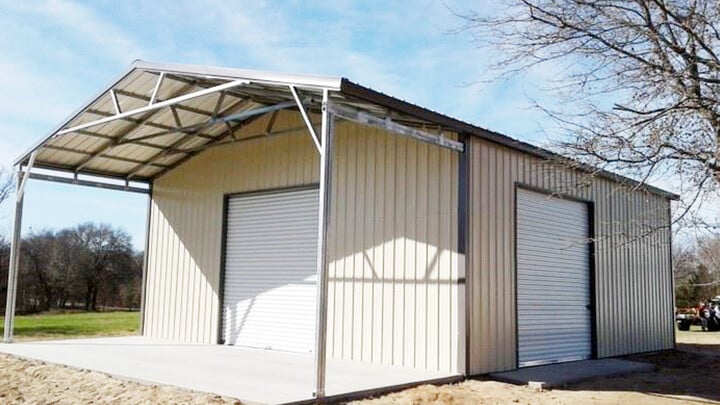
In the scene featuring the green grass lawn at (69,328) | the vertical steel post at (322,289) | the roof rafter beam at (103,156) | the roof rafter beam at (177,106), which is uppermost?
the roof rafter beam at (177,106)

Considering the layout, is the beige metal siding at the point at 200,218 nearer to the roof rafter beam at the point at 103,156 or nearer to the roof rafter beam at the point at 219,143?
the roof rafter beam at the point at 219,143

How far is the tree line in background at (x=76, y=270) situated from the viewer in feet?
68.4

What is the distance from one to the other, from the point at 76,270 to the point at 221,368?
16.4 meters

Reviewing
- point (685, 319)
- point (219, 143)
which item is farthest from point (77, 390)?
point (685, 319)

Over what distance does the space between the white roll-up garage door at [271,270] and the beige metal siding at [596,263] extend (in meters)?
2.68

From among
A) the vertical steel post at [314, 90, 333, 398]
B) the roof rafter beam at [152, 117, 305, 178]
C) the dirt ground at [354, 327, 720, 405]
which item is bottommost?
the dirt ground at [354, 327, 720, 405]

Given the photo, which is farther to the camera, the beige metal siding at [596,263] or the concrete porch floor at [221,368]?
the beige metal siding at [596,263]

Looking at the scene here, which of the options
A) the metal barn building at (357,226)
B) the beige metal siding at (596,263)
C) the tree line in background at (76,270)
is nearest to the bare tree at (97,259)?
the tree line in background at (76,270)

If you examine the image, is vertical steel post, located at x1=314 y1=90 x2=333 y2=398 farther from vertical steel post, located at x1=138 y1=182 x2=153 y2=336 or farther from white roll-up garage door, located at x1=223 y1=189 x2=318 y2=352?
vertical steel post, located at x1=138 y1=182 x2=153 y2=336

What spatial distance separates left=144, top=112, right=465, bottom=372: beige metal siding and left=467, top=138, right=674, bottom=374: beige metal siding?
1.09 feet

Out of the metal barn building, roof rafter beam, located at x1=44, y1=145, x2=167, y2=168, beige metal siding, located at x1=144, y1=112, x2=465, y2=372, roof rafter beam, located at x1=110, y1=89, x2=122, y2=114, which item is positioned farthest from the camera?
roof rafter beam, located at x1=44, y1=145, x2=167, y2=168

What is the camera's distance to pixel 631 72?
242 inches

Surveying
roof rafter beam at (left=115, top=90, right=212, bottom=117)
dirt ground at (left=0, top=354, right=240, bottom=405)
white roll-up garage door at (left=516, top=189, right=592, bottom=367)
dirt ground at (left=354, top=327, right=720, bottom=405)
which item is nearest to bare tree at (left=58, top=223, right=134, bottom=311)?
roof rafter beam at (left=115, top=90, right=212, bottom=117)

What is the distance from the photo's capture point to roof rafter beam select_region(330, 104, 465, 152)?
6.85m
